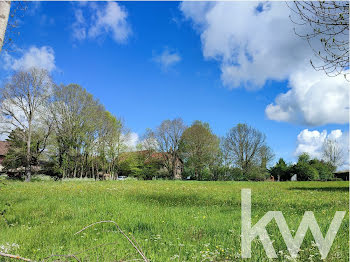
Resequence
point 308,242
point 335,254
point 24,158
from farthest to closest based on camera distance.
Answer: point 24,158 < point 308,242 < point 335,254

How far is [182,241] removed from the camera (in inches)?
193

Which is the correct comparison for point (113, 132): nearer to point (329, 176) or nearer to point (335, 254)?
point (335, 254)

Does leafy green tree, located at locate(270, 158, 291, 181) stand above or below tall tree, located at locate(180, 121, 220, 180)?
below

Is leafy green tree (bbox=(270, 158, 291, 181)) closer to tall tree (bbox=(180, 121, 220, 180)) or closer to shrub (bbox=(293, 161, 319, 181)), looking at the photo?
shrub (bbox=(293, 161, 319, 181))

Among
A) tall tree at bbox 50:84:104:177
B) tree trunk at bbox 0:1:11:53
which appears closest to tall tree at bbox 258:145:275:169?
tall tree at bbox 50:84:104:177

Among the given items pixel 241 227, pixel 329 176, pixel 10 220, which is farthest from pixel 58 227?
pixel 329 176

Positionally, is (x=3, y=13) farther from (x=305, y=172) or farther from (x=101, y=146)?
(x=305, y=172)

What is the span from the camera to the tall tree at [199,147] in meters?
52.3

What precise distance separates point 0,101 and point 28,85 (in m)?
3.75

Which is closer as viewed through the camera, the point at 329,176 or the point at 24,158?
the point at 24,158

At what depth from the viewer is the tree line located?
30.9 meters

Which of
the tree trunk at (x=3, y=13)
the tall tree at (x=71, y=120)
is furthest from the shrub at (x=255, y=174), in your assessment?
the tree trunk at (x=3, y=13)

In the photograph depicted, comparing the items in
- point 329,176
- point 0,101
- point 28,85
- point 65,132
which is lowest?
point 329,176

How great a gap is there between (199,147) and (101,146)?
20973 mm
